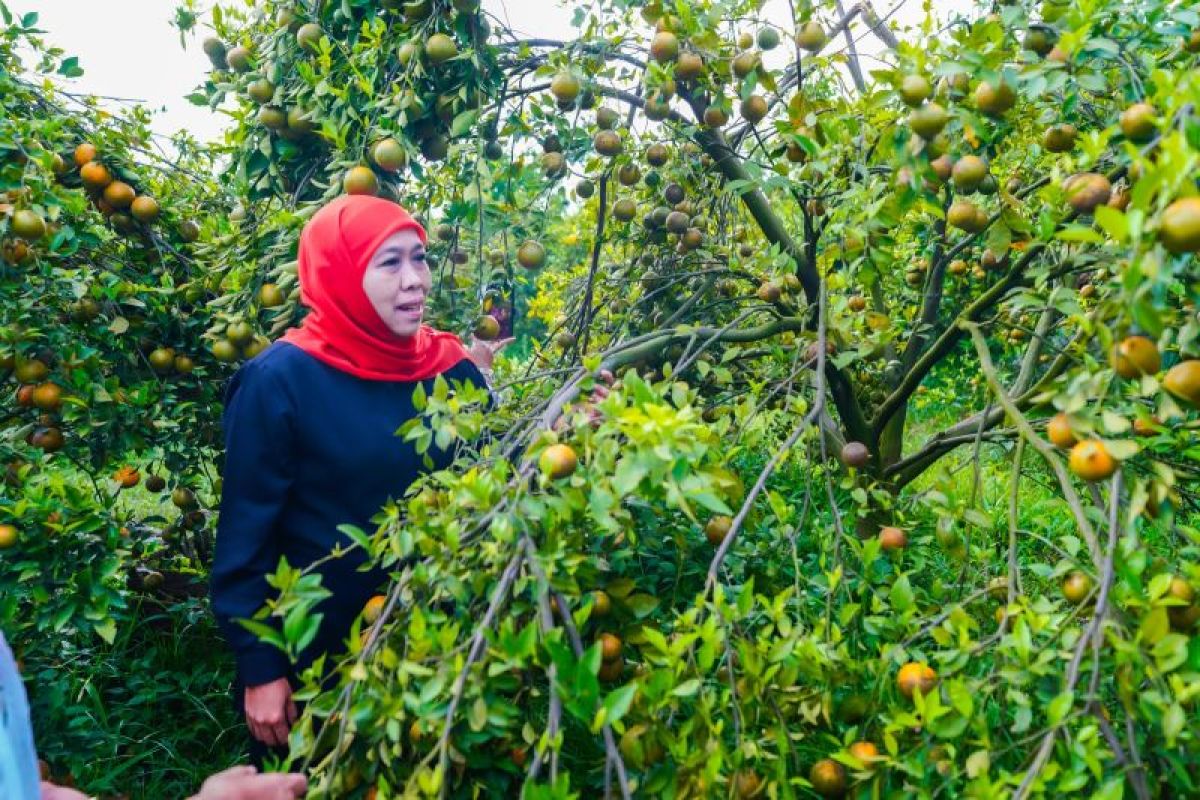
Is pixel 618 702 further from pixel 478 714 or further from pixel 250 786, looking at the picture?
pixel 250 786

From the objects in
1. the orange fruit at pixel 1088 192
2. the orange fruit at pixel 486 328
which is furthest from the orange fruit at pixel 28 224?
the orange fruit at pixel 1088 192

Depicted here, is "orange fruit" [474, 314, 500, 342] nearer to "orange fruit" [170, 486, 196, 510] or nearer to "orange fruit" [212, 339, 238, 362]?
"orange fruit" [212, 339, 238, 362]

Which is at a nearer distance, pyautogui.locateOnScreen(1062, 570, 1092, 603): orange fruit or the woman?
pyautogui.locateOnScreen(1062, 570, 1092, 603): orange fruit

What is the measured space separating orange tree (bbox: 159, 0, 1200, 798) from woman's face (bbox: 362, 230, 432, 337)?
0.25m

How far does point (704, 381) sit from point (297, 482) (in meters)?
1.42

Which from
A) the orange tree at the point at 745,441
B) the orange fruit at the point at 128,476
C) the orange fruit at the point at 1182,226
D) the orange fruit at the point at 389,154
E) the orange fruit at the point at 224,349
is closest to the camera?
the orange fruit at the point at 1182,226

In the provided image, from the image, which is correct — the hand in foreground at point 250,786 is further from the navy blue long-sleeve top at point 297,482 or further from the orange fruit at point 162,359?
the orange fruit at point 162,359

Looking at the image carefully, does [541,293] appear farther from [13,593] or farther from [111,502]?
[13,593]

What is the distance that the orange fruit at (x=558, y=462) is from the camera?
1302 mm

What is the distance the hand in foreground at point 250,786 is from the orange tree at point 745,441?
0.06 metres

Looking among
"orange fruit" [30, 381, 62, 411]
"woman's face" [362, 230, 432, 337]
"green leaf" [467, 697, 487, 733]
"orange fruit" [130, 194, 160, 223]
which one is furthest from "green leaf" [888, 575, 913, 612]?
"orange fruit" [130, 194, 160, 223]

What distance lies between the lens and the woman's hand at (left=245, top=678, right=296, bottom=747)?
6.17ft

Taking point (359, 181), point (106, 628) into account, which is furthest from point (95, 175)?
point (106, 628)

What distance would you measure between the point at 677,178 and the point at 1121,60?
1505 millimetres
